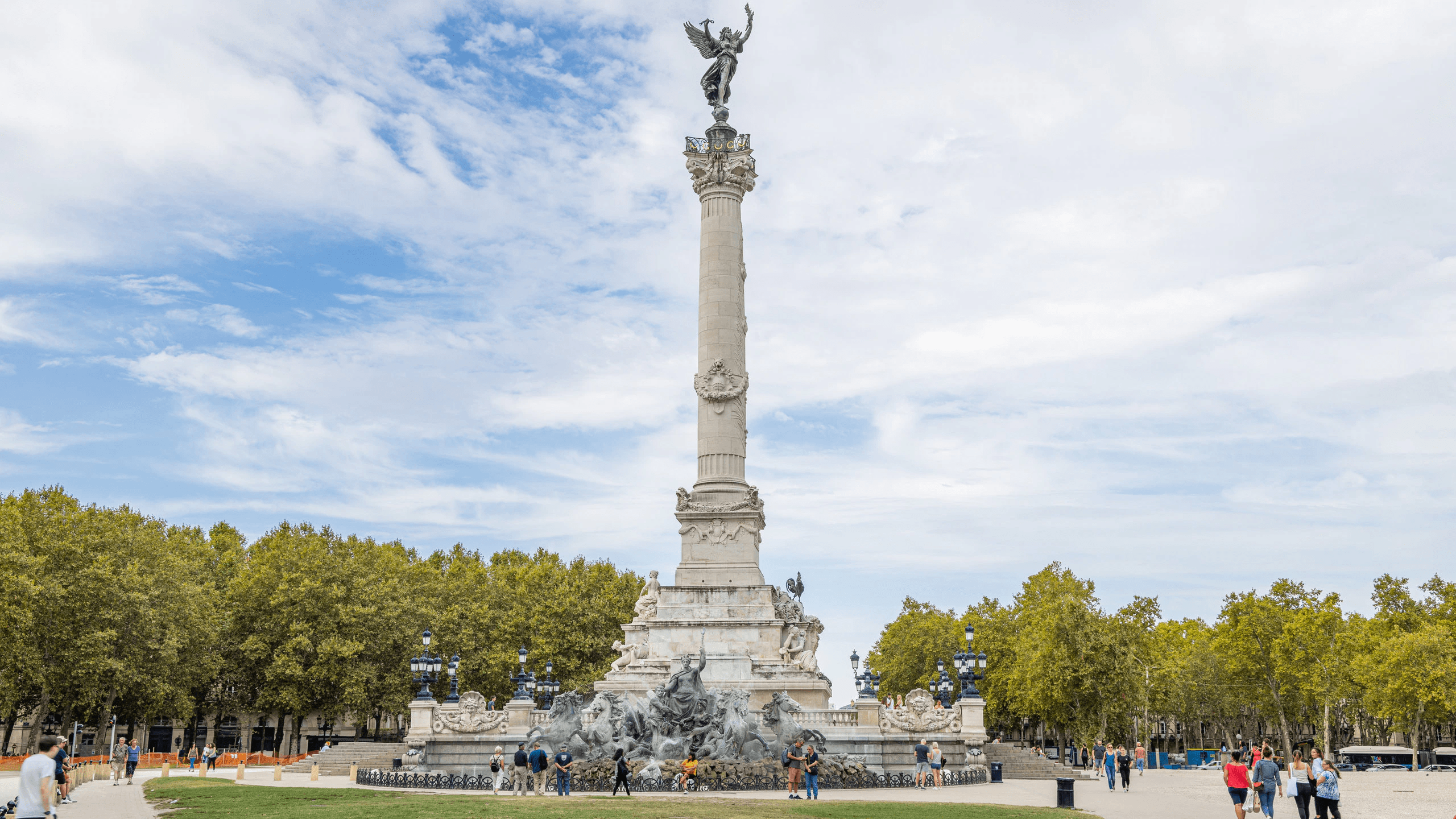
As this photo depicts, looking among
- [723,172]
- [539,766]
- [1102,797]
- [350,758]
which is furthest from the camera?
[723,172]

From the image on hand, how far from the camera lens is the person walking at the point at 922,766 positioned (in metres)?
29.7

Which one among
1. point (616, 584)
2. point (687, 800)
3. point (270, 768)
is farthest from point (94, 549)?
point (687, 800)

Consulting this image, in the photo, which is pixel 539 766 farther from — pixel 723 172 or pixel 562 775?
pixel 723 172

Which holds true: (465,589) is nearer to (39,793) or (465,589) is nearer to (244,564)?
(244,564)

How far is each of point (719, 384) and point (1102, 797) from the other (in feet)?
71.1

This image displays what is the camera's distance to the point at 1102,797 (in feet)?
92.8

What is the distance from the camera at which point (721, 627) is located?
40344 mm

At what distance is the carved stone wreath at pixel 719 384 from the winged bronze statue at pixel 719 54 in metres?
12.7

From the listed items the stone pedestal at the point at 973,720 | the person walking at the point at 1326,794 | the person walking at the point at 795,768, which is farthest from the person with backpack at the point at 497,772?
the person walking at the point at 1326,794

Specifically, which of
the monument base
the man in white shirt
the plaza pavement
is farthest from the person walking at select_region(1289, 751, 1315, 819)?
the monument base

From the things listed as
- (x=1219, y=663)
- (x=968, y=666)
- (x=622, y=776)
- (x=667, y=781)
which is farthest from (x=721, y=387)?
(x=1219, y=663)

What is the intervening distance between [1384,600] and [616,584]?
45599 mm

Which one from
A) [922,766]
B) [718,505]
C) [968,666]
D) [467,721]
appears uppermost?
[718,505]

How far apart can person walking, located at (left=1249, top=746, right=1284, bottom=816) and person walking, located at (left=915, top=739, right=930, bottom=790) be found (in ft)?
32.3
